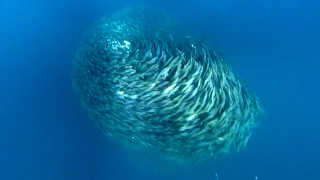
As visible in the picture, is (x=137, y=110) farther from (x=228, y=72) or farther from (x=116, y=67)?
(x=228, y=72)

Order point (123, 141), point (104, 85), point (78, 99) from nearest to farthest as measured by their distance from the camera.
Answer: point (104, 85) < point (123, 141) < point (78, 99)

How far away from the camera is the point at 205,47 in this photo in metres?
5.00

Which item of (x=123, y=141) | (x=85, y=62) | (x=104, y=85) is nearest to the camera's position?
(x=104, y=85)

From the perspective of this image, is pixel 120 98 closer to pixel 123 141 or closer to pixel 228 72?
pixel 123 141

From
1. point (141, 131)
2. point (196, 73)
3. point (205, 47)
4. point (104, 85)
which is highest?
point (205, 47)

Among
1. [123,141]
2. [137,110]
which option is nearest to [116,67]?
[137,110]

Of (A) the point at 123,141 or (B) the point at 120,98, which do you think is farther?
(A) the point at 123,141

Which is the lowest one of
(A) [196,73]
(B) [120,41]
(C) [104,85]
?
(C) [104,85]

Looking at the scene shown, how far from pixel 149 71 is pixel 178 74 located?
362 mm

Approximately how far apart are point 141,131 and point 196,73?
106 centimetres

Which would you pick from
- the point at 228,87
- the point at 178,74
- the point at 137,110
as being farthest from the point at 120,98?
the point at 228,87

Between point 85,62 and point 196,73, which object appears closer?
point 196,73

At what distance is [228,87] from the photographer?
464cm

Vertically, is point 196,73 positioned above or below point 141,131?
above
